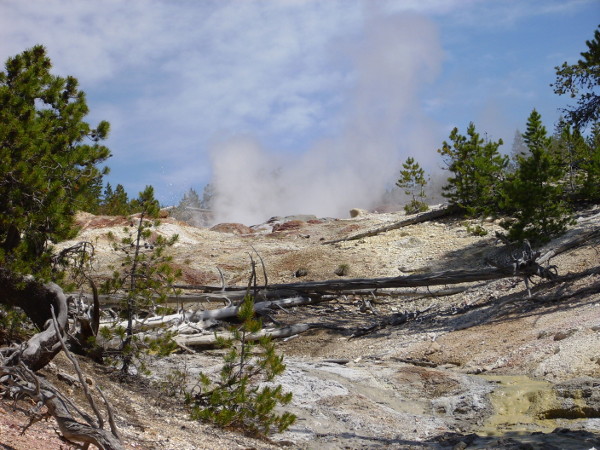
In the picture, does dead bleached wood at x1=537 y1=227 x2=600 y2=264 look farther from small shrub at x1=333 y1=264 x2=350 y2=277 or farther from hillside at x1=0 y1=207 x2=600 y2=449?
small shrub at x1=333 y1=264 x2=350 y2=277

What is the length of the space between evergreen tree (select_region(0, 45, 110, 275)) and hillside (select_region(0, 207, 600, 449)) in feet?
2.84

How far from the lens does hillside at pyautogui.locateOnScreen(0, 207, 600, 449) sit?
6.37 metres

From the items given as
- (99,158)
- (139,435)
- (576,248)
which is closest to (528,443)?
(139,435)

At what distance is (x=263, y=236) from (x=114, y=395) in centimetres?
2177

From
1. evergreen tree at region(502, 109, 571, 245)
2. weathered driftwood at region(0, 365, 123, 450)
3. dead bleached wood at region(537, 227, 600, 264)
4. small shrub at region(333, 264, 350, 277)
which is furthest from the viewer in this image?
small shrub at region(333, 264, 350, 277)

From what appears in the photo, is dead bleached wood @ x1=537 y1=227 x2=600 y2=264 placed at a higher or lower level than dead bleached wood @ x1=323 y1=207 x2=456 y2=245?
lower

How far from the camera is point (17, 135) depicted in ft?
23.5

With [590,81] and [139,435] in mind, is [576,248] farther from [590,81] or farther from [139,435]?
[139,435]

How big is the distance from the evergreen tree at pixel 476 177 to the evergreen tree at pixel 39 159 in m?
12.9

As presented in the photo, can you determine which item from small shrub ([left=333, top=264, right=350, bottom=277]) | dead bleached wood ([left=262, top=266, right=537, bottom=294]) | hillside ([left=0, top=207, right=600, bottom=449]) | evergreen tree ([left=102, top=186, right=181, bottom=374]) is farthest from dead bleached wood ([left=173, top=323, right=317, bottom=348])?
small shrub ([left=333, top=264, right=350, bottom=277])

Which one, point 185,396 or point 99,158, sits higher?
point 99,158

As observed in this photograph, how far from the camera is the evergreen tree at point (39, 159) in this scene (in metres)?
7.10

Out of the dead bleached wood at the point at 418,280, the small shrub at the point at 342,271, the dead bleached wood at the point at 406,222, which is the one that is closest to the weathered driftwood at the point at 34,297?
the dead bleached wood at the point at 418,280

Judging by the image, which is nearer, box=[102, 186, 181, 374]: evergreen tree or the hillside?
the hillside
